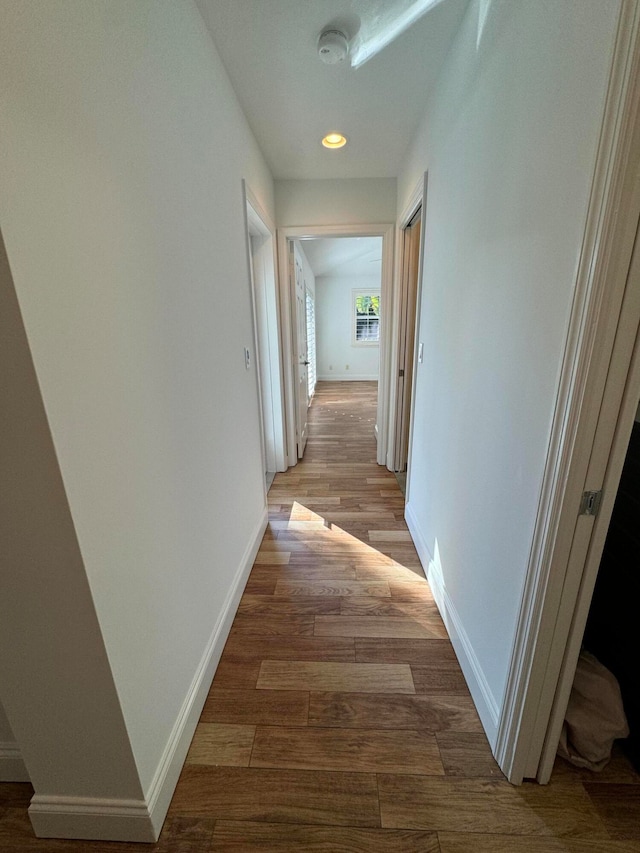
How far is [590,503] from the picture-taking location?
83 centimetres

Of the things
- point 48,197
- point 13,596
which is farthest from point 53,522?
point 48,197

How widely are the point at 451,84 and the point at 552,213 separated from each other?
118 cm

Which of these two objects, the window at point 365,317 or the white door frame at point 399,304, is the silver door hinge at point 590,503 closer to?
the white door frame at point 399,304

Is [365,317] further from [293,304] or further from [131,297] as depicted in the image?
[131,297]

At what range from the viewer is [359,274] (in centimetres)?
774

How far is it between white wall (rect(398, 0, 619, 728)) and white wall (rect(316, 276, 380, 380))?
20.6 feet

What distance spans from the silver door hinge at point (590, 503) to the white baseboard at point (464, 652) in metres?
0.77

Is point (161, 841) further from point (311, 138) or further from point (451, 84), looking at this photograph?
point (311, 138)

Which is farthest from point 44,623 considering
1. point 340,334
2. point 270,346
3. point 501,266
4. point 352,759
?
point 340,334

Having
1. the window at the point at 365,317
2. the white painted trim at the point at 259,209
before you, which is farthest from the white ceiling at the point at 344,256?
the white painted trim at the point at 259,209

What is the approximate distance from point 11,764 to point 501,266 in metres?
2.21

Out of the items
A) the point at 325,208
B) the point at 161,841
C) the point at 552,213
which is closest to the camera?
the point at 552,213

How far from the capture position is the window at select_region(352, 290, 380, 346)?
795cm

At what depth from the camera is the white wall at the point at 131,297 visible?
0.63m
